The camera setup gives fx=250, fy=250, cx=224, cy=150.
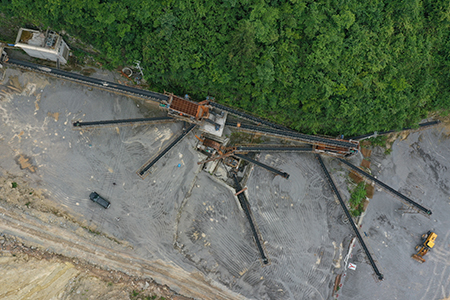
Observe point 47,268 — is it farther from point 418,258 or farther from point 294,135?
point 418,258

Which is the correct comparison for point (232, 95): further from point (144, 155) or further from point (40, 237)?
point (40, 237)

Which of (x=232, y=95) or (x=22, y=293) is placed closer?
(x=22, y=293)

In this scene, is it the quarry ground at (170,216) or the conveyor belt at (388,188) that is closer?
the quarry ground at (170,216)

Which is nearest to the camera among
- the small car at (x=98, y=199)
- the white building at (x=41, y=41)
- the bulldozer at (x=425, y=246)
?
the white building at (x=41, y=41)

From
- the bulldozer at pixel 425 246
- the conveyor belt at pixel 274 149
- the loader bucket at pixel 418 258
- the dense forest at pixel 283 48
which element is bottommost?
the loader bucket at pixel 418 258

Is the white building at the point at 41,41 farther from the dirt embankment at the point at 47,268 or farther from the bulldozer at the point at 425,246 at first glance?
the bulldozer at the point at 425,246

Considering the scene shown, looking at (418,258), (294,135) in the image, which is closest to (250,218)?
(294,135)

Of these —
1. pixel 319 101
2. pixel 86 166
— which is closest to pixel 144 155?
pixel 86 166

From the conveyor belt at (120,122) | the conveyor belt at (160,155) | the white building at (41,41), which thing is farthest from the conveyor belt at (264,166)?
the white building at (41,41)
